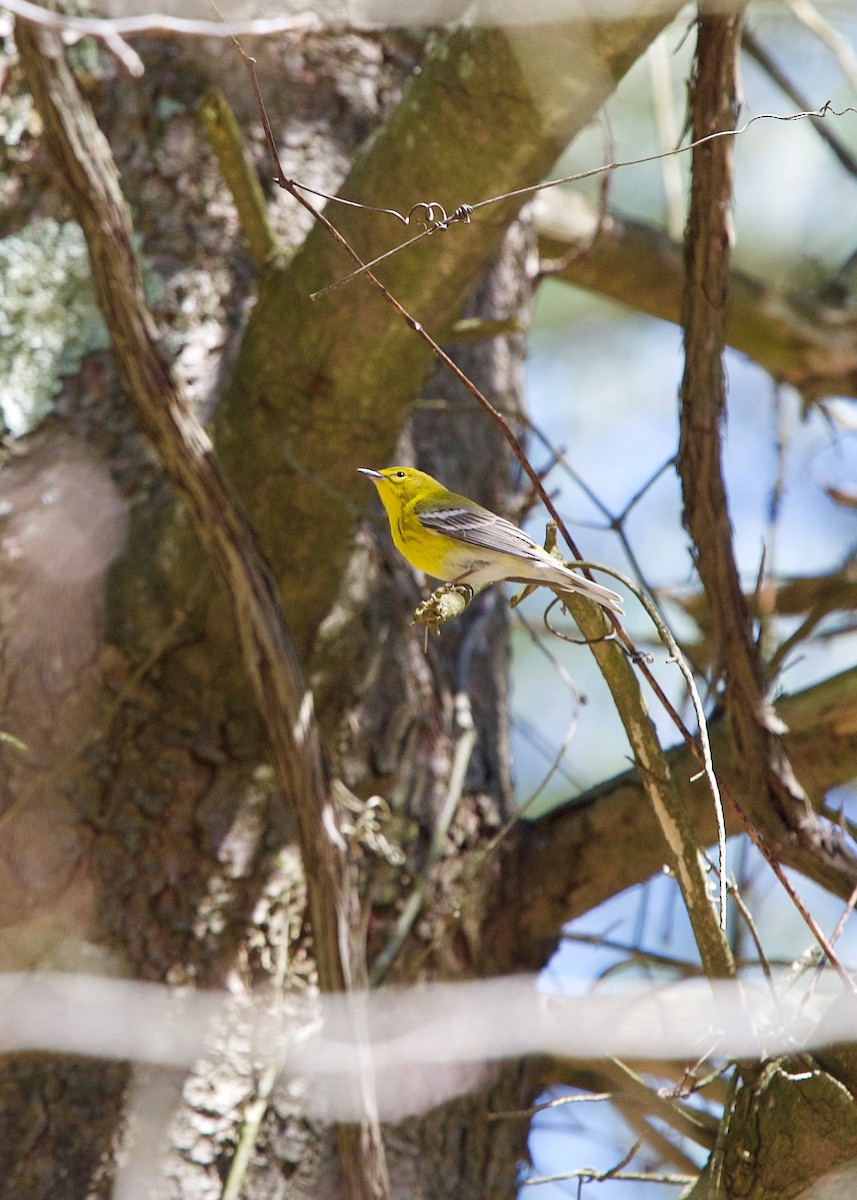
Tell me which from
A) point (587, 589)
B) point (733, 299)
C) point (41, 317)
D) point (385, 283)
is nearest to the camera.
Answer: point (587, 589)

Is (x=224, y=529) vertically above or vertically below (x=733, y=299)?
below

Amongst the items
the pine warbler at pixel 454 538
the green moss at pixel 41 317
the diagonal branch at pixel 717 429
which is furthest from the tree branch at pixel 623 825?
the green moss at pixel 41 317

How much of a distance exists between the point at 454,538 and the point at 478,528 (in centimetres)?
7

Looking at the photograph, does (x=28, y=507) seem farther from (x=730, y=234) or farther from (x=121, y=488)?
(x=730, y=234)

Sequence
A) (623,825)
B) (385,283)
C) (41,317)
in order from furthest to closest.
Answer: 1. (41,317)
2. (623,825)
3. (385,283)

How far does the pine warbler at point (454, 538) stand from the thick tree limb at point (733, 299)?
4.52 feet

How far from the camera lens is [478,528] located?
1731 millimetres

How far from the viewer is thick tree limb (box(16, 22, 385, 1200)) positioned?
1796 millimetres

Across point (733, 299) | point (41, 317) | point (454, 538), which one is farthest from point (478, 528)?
point (733, 299)

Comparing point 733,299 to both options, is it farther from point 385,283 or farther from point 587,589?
point 587,589

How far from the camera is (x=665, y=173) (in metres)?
3.61

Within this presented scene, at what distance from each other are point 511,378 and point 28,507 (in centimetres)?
133

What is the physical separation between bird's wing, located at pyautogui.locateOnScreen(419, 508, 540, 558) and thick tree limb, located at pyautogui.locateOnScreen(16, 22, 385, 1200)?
0.29m

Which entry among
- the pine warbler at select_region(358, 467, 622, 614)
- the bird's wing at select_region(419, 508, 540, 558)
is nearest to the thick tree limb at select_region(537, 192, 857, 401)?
the pine warbler at select_region(358, 467, 622, 614)
